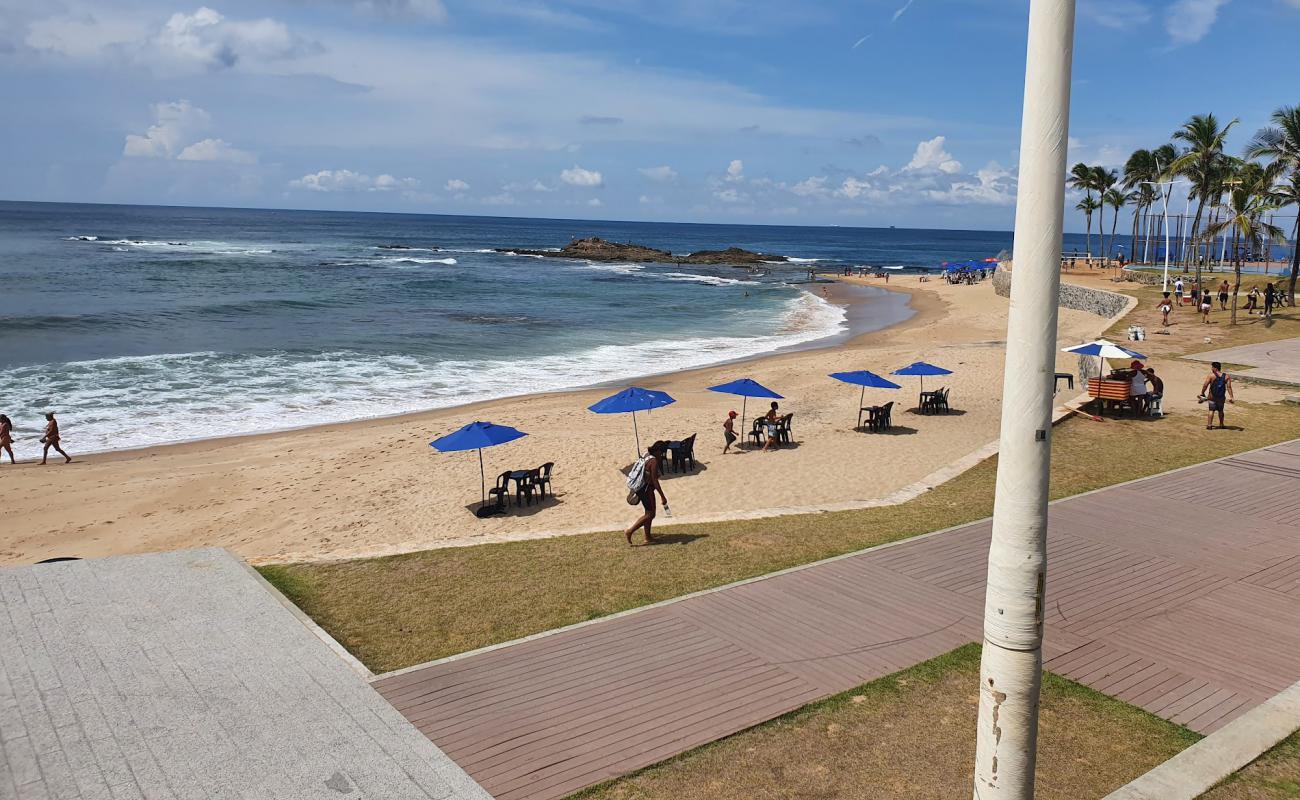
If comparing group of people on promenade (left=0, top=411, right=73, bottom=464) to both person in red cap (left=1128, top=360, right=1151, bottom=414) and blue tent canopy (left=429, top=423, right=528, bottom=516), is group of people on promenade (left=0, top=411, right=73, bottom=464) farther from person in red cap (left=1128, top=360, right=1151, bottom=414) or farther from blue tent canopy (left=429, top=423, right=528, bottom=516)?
person in red cap (left=1128, top=360, right=1151, bottom=414)

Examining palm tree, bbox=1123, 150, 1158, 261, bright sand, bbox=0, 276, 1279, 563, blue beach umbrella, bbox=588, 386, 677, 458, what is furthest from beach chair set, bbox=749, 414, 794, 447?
palm tree, bbox=1123, 150, 1158, 261

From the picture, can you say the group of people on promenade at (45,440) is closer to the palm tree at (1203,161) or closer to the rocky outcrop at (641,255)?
the palm tree at (1203,161)

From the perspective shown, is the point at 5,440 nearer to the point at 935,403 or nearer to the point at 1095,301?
the point at 935,403

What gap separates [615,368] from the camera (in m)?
31.2

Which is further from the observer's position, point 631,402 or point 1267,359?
point 1267,359

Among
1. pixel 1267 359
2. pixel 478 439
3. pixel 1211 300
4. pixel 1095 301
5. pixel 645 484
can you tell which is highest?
pixel 1211 300

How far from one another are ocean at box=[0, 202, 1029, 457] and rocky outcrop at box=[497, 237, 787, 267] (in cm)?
1939

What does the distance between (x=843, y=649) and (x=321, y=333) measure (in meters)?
35.4

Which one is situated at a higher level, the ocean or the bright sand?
the ocean

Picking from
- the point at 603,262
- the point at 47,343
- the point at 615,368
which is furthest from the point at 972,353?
the point at 603,262

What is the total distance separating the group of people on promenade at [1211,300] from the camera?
99.8 feet

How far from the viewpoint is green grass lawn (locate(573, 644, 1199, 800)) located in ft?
18.2

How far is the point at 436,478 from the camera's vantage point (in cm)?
1677

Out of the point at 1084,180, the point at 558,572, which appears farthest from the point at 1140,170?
the point at 558,572
